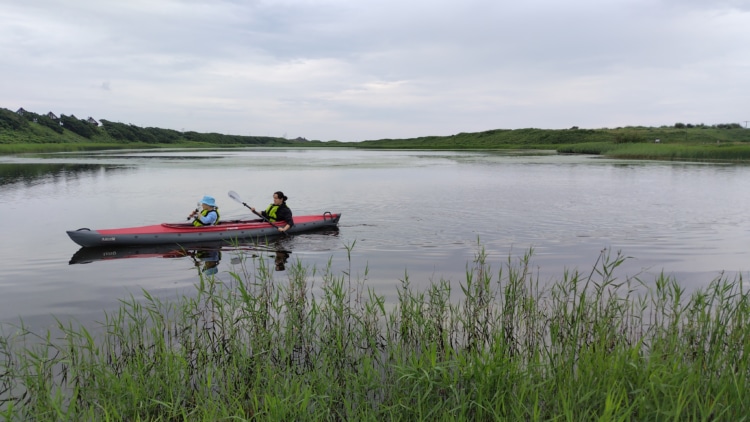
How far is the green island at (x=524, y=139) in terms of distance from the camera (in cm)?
5750

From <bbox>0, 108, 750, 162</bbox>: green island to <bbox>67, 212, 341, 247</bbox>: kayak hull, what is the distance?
2002 inches

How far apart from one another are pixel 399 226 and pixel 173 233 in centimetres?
785

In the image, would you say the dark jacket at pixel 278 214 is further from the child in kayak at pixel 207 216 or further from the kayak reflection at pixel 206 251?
the child in kayak at pixel 207 216

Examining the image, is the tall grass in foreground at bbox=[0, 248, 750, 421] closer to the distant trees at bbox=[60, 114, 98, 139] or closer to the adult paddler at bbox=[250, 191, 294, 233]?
the adult paddler at bbox=[250, 191, 294, 233]

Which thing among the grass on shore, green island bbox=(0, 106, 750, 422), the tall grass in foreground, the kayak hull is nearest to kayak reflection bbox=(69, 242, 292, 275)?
the kayak hull

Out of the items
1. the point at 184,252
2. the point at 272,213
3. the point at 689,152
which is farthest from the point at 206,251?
→ the point at 689,152

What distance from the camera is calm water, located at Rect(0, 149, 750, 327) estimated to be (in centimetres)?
1089

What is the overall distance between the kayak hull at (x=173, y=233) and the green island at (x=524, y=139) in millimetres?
50856

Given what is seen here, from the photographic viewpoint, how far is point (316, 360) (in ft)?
18.7

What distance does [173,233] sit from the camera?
14305 millimetres

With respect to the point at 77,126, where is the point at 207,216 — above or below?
below

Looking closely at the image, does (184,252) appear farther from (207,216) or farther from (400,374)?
(400,374)

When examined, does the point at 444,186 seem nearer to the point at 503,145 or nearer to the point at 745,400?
the point at 745,400

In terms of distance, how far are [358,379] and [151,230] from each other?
36.6ft
